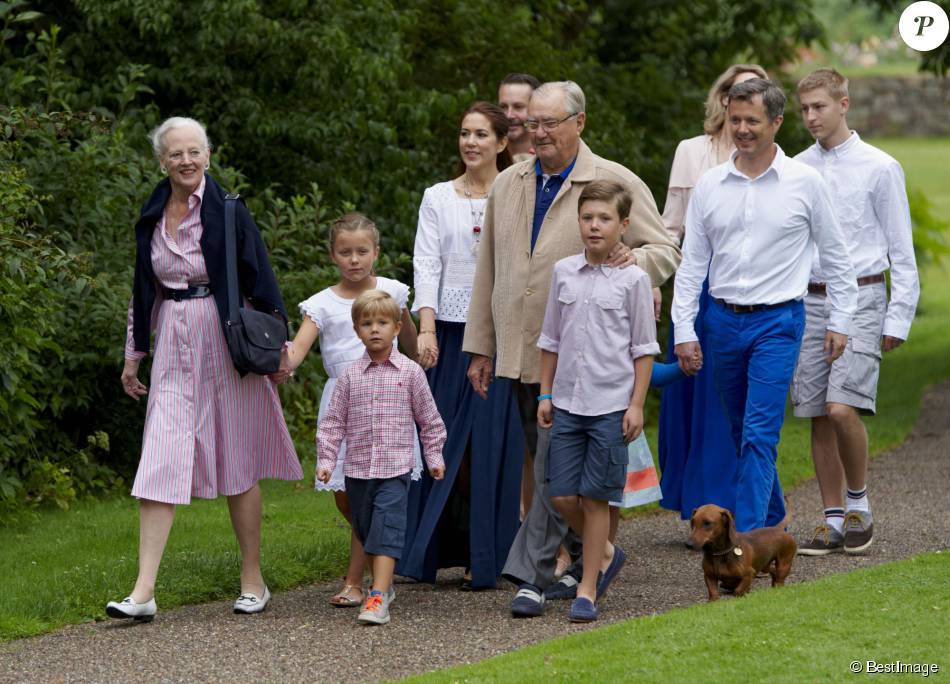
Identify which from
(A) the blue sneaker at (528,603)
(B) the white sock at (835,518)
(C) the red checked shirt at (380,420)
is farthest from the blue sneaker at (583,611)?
(B) the white sock at (835,518)

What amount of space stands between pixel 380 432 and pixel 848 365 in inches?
99.1

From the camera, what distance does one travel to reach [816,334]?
26.1 feet

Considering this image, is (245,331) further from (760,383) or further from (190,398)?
(760,383)

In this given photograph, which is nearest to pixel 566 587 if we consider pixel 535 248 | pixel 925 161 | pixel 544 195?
pixel 535 248

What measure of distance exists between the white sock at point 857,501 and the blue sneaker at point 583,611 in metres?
2.10

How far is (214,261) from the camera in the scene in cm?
677

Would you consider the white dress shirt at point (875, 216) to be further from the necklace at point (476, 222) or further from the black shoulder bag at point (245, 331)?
the black shoulder bag at point (245, 331)

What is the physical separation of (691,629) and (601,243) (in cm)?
157

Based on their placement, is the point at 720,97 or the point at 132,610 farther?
the point at 720,97

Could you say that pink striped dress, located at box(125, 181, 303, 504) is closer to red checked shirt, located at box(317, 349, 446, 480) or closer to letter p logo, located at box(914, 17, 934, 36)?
red checked shirt, located at box(317, 349, 446, 480)

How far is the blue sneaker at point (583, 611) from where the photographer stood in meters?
6.50

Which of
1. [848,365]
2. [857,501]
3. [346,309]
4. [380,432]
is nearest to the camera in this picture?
[380,432]

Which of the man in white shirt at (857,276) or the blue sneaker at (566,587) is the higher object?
the man in white shirt at (857,276)

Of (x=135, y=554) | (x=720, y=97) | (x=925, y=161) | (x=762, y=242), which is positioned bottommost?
(x=135, y=554)
